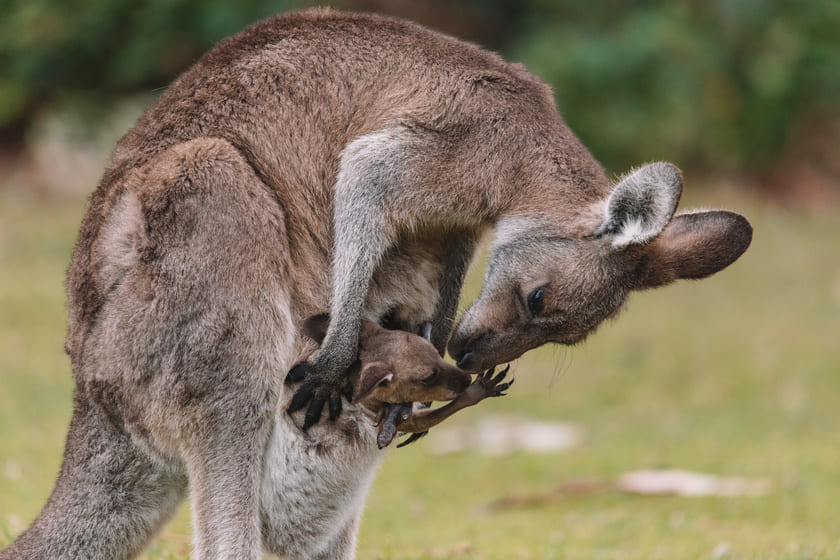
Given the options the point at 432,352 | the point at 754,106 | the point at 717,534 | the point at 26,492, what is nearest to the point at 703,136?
the point at 754,106

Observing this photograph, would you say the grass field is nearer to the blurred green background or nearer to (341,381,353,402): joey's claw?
the blurred green background

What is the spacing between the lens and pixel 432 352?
5191 mm

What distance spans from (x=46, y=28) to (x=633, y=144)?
360 inches

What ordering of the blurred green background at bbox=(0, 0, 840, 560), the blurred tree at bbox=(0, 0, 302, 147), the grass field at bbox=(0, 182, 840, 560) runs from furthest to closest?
the blurred tree at bbox=(0, 0, 302, 147)
the blurred green background at bbox=(0, 0, 840, 560)
the grass field at bbox=(0, 182, 840, 560)

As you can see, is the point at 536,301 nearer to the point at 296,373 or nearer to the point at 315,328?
the point at 315,328

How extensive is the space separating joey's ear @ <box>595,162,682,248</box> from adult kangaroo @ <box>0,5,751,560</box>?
12mm

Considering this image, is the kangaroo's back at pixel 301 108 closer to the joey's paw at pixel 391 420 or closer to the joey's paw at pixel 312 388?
the joey's paw at pixel 312 388

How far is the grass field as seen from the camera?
798 cm

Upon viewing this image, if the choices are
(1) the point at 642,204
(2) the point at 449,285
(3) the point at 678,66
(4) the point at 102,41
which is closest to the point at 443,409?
(2) the point at 449,285

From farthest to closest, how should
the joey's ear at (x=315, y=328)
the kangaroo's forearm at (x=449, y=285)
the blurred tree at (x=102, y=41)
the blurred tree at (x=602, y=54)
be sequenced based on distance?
1. the blurred tree at (x=602, y=54)
2. the blurred tree at (x=102, y=41)
3. the kangaroo's forearm at (x=449, y=285)
4. the joey's ear at (x=315, y=328)

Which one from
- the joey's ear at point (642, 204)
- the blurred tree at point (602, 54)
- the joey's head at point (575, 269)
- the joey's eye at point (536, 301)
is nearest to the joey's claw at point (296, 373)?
the joey's head at point (575, 269)

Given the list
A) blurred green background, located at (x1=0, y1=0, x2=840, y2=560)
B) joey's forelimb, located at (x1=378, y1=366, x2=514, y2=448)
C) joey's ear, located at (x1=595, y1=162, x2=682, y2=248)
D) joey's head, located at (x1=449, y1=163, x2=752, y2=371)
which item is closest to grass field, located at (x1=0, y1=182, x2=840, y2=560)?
blurred green background, located at (x1=0, y1=0, x2=840, y2=560)

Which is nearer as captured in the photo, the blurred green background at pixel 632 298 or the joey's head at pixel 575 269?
the joey's head at pixel 575 269

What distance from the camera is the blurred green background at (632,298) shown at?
29.5 ft
